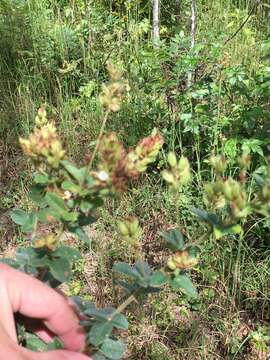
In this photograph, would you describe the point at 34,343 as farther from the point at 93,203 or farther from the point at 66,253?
the point at 93,203

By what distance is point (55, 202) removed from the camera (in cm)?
80

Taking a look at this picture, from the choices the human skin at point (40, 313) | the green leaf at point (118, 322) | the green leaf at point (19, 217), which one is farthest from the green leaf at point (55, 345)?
the green leaf at point (19, 217)

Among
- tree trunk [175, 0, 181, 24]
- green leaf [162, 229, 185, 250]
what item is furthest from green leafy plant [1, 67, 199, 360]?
tree trunk [175, 0, 181, 24]

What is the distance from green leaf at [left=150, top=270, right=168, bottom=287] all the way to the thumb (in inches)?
5.7

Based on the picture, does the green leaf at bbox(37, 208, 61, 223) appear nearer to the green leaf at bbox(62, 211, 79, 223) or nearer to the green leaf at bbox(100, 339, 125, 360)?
the green leaf at bbox(62, 211, 79, 223)

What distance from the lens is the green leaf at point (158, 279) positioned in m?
0.82

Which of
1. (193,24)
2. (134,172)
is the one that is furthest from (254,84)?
(134,172)

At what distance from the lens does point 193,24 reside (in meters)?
2.84

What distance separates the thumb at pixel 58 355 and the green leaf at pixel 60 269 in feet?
0.33

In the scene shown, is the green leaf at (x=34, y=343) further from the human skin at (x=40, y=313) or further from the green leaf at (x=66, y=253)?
the green leaf at (x=66, y=253)

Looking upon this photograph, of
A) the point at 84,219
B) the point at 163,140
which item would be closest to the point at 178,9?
the point at 163,140

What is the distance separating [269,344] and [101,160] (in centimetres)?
134

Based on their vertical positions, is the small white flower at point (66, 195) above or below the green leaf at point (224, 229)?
above

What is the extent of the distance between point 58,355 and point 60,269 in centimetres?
12
